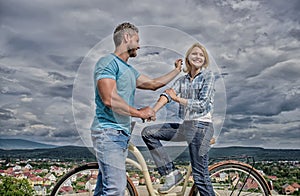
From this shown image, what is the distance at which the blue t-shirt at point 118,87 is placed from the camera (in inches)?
66.6

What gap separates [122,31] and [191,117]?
527 millimetres

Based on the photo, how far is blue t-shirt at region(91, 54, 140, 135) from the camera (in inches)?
66.6

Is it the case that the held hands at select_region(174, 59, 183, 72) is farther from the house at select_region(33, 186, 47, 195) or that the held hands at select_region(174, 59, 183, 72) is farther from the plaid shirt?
the house at select_region(33, 186, 47, 195)

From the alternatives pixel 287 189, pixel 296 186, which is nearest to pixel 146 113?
pixel 287 189

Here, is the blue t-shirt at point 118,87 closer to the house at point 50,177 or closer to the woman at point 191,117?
the woman at point 191,117

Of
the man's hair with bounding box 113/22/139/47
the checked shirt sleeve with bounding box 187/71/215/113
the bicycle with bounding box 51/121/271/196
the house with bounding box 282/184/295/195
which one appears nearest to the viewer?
the man's hair with bounding box 113/22/139/47

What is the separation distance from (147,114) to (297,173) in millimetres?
2508

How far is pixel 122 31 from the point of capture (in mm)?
1758

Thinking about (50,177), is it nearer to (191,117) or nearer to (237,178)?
(237,178)

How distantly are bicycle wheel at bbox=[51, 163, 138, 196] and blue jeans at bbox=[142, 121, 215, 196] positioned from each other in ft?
0.92

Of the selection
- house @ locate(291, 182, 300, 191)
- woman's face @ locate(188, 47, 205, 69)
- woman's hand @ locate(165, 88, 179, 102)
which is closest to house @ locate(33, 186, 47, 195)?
woman's hand @ locate(165, 88, 179, 102)

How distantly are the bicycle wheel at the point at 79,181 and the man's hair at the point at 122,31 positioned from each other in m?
0.79

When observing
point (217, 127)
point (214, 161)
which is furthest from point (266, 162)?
point (217, 127)

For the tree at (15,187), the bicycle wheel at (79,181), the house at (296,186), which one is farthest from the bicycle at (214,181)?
the house at (296,186)
